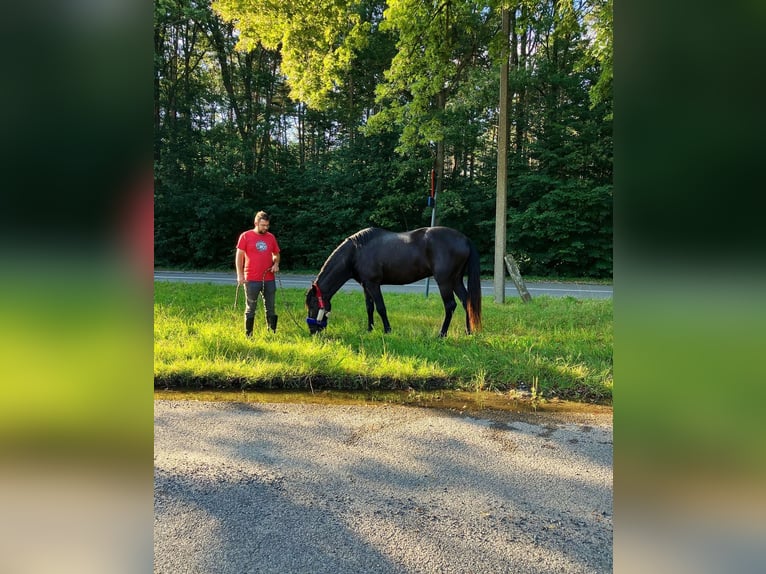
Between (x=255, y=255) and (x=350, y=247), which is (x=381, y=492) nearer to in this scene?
(x=255, y=255)

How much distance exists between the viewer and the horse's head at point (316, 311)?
6.47 meters

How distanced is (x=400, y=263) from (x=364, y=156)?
1476 centimetres

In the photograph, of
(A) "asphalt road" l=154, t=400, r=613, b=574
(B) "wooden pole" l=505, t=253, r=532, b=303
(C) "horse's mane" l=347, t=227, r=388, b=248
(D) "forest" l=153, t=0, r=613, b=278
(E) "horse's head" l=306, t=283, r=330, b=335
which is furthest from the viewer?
(D) "forest" l=153, t=0, r=613, b=278

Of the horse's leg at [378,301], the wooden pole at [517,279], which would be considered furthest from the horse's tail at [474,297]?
the wooden pole at [517,279]

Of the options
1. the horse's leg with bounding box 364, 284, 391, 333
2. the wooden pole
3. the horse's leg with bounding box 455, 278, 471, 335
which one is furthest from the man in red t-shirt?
the wooden pole

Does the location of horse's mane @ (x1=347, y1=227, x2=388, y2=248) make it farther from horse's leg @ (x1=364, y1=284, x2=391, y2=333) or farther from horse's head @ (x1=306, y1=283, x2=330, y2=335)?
horse's head @ (x1=306, y1=283, x2=330, y2=335)

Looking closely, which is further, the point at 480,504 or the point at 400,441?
the point at 400,441

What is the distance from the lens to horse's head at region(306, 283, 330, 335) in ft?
21.2

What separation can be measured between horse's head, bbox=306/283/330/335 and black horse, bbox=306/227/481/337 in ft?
0.56
